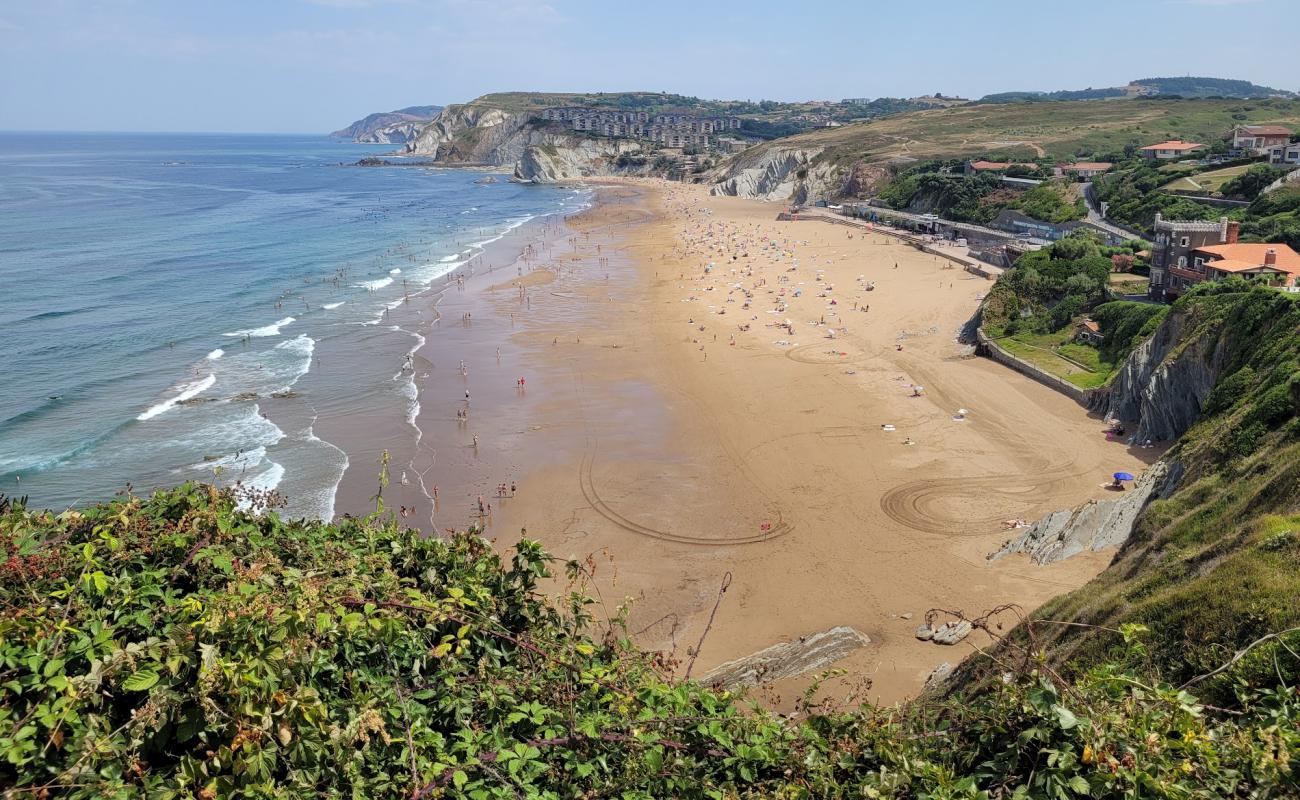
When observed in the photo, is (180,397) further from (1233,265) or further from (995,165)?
(995,165)

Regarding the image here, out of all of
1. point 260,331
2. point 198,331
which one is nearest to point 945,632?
point 260,331

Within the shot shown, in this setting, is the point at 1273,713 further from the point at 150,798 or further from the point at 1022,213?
the point at 1022,213

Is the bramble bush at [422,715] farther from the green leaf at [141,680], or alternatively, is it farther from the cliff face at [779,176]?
the cliff face at [779,176]

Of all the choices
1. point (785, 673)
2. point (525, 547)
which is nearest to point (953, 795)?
point (525, 547)

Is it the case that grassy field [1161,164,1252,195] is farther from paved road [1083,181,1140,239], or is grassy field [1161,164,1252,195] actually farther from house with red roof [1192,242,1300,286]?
house with red roof [1192,242,1300,286]

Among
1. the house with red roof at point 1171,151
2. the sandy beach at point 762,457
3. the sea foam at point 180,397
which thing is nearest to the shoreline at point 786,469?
the sandy beach at point 762,457

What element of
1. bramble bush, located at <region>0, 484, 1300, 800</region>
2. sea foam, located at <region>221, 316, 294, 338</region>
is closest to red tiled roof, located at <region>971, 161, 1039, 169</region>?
sea foam, located at <region>221, 316, 294, 338</region>

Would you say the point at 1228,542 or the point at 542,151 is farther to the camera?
the point at 542,151
